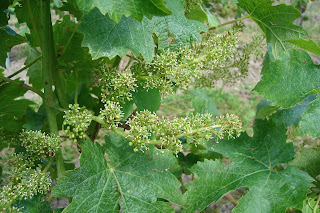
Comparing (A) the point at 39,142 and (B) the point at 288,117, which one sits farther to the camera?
(B) the point at 288,117

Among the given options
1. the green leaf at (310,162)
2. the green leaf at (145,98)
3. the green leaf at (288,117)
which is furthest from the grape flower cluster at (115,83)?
the green leaf at (310,162)

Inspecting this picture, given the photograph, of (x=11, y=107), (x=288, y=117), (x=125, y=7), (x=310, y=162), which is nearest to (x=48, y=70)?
(x=125, y=7)

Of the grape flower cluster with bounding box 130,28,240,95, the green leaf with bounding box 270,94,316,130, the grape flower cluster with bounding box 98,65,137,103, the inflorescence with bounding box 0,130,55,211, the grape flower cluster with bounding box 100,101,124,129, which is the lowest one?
the green leaf with bounding box 270,94,316,130

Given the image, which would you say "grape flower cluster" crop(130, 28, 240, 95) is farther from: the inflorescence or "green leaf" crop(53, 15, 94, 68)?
"green leaf" crop(53, 15, 94, 68)

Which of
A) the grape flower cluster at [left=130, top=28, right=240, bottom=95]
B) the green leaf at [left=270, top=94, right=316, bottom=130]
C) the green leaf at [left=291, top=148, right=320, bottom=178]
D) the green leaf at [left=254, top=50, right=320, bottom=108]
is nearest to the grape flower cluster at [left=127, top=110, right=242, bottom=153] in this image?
the grape flower cluster at [left=130, top=28, right=240, bottom=95]

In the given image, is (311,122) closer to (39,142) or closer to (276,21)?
(276,21)
